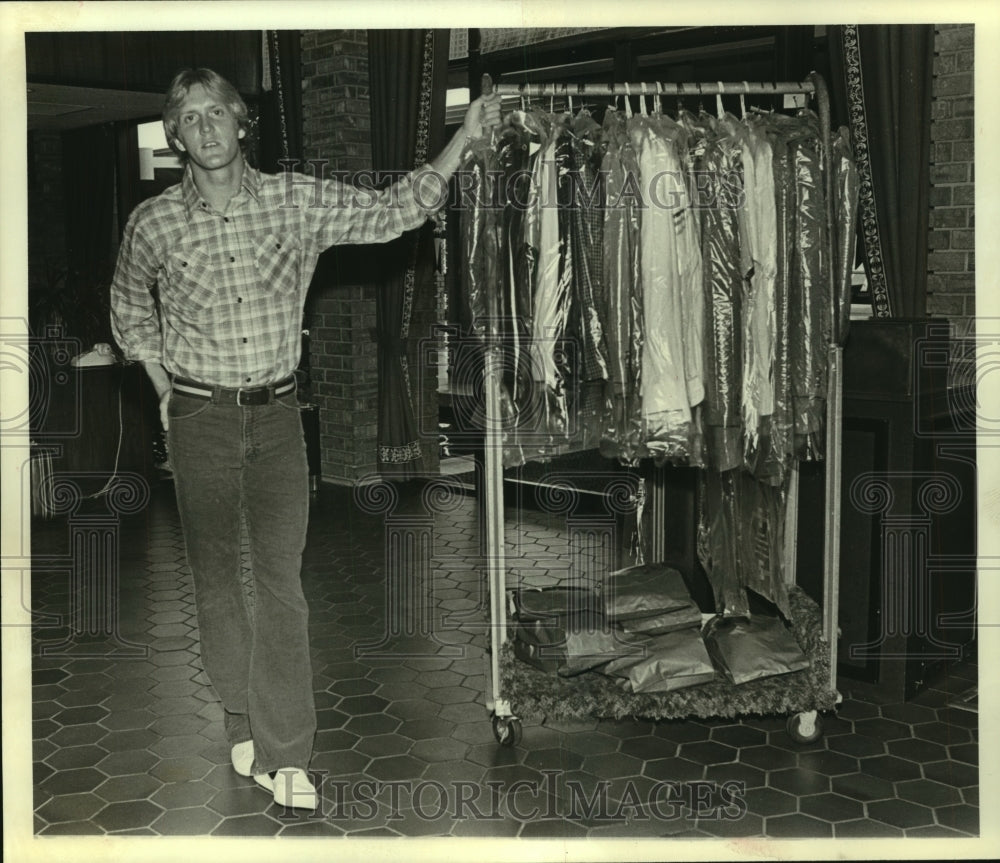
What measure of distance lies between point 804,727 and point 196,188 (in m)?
2.25

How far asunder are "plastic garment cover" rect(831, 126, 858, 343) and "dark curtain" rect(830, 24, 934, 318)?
73 cm

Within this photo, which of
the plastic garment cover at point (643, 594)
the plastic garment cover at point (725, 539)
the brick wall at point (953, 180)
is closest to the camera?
the plastic garment cover at point (643, 594)

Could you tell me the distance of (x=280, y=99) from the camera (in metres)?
6.04

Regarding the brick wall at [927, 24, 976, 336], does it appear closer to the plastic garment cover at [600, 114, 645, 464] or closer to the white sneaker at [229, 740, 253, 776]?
the plastic garment cover at [600, 114, 645, 464]

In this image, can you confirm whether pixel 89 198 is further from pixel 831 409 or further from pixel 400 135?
pixel 831 409

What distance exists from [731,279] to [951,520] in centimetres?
129

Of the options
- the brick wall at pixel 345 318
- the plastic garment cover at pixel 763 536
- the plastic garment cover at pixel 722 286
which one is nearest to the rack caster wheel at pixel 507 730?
the plastic garment cover at pixel 763 536

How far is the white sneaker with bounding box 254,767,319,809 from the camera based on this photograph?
2.94 metres

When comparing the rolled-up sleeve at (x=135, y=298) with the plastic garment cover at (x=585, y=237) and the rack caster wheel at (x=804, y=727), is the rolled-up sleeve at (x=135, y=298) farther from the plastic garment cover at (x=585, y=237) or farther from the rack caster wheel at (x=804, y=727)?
the rack caster wheel at (x=804, y=727)

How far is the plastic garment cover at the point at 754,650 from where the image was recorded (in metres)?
3.17

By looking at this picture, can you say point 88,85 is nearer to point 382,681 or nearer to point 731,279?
point 382,681

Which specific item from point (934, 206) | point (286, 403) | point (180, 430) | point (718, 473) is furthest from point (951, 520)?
point (180, 430)

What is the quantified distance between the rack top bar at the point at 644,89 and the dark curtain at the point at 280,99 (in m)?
3.16

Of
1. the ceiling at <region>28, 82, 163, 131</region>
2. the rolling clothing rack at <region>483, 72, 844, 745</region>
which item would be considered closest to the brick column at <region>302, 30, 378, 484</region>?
the ceiling at <region>28, 82, 163, 131</region>
